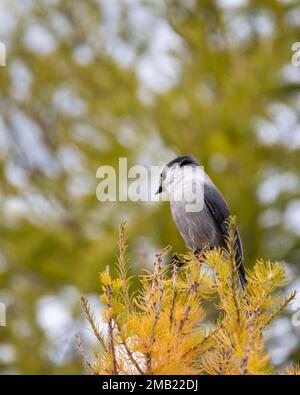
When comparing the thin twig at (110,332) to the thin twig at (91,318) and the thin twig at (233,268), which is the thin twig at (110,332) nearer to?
the thin twig at (91,318)

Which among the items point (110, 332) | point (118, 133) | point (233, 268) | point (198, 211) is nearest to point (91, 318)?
point (110, 332)

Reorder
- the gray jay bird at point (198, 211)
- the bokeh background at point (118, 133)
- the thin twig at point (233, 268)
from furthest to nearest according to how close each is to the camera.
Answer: the bokeh background at point (118, 133)
the gray jay bird at point (198, 211)
the thin twig at point (233, 268)

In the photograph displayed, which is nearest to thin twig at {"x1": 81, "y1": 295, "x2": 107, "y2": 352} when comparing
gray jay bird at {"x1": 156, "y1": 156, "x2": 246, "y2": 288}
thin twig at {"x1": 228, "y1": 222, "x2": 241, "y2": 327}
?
thin twig at {"x1": 228, "y1": 222, "x2": 241, "y2": 327}

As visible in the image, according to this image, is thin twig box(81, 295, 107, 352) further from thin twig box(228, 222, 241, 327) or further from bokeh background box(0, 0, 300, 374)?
bokeh background box(0, 0, 300, 374)

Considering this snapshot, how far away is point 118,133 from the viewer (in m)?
6.77

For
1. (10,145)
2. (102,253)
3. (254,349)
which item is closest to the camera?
(254,349)

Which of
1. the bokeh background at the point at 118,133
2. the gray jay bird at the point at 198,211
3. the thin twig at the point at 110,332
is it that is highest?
the bokeh background at the point at 118,133

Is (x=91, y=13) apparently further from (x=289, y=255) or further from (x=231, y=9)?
(x=289, y=255)

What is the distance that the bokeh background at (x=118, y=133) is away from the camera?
529 cm

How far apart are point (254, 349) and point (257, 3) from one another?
506cm

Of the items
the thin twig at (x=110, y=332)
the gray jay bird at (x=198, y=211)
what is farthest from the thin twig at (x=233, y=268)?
the gray jay bird at (x=198, y=211)
